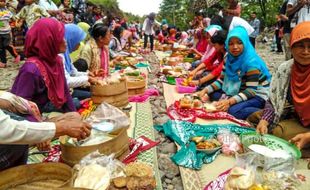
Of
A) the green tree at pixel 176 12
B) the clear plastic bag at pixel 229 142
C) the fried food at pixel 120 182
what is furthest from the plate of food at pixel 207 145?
the green tree at pixel 176 12

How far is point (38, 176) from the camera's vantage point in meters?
1.74

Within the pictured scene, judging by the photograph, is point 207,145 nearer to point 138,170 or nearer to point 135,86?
point 138,170

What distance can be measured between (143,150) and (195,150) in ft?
1.38

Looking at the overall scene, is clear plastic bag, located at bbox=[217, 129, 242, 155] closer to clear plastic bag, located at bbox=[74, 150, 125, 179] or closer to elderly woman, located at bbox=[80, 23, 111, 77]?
clear plastic bag, located at bbox=[74, 150, 125, 179]

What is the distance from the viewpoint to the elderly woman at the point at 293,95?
240cm

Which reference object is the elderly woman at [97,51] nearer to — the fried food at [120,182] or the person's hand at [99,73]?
the person's hand at [99,73]

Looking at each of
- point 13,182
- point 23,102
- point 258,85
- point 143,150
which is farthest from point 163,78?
point 13,182

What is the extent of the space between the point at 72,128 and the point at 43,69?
107 cm

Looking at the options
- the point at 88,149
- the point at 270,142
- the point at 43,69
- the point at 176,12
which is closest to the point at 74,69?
the point at 43,69

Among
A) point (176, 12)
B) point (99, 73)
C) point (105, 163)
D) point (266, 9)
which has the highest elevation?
point (176, 12)

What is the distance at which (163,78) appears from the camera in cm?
555

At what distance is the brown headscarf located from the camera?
2.45 meters

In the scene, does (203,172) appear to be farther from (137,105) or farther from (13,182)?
(137,105)

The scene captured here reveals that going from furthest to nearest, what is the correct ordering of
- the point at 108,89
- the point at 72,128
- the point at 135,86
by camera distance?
the point at 135,86 → the point at 108,89 → the point at 72,128
